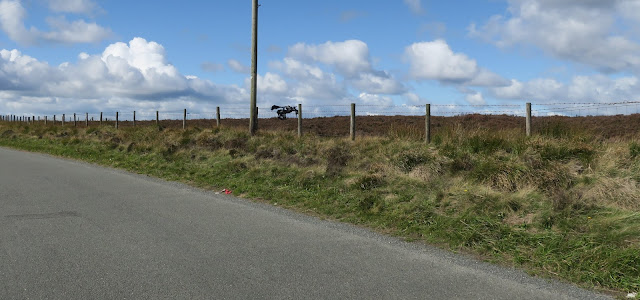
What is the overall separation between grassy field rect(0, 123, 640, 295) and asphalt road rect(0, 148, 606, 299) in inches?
25.0

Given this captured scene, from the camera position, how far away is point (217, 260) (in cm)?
564

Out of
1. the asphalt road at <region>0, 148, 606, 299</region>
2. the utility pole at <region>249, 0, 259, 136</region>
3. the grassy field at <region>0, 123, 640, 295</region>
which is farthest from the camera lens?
the utility pole at <region>249, 0, 259, 136</region>

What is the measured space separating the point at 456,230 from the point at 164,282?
391 cm

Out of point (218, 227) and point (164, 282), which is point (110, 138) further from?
point (164, 282)

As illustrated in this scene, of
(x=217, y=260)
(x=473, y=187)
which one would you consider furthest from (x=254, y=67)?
(x=217, y=260)

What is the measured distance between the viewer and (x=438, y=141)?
1494 cm

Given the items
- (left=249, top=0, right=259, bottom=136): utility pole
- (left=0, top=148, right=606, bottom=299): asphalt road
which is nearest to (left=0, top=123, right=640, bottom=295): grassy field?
(left=0, top=148, right=606, bottom=299): asphalt road

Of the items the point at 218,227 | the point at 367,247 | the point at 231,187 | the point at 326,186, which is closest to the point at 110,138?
the point at 231,187

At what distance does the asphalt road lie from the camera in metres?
4.70

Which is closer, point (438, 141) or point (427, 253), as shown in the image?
point (427, 253)

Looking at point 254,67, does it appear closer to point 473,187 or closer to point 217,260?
point 473,187

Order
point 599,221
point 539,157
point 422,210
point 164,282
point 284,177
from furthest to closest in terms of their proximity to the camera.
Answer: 1. point 284,177
2. point 539,157
3. point 422,210
4. point 599,221
5. point 164,282

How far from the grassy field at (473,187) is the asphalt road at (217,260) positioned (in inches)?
25.0

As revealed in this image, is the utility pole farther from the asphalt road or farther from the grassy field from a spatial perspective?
the asphalt road
